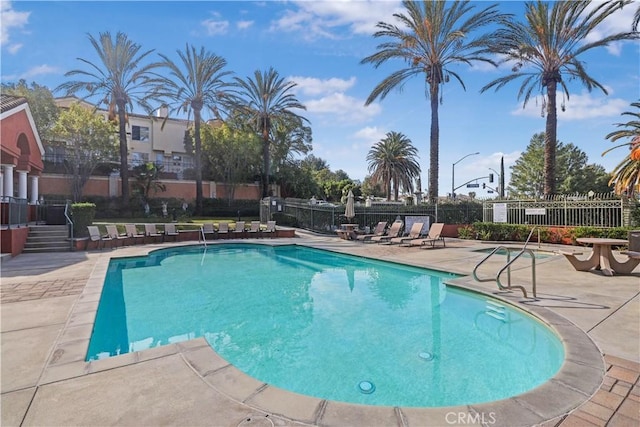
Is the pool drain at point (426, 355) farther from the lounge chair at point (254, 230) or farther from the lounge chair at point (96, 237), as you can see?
the lounge chair at point (254, 230)

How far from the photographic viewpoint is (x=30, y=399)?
9.94 ft

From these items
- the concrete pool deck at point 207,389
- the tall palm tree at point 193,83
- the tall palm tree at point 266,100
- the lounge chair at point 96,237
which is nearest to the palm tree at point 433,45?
the tall palm tree at point 266,100

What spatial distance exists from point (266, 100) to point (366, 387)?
95.8 ft

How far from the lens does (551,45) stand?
56.7ft

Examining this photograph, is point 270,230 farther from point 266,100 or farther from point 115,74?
point 115,74

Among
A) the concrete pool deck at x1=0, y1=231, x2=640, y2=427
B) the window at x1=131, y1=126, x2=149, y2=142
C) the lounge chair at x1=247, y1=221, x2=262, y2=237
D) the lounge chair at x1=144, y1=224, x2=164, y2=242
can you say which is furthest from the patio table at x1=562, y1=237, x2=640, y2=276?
the window at x1=131, y1=126, x2=149, y2=142

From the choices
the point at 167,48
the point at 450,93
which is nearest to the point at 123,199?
the point at 167,48

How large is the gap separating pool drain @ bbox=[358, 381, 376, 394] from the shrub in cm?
1608

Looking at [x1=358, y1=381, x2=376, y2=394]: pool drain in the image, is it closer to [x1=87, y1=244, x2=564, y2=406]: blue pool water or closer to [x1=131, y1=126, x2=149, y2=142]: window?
[x1=87, y1=244, x2=564, y2=406]: blue pool water

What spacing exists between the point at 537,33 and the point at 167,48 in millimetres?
25674

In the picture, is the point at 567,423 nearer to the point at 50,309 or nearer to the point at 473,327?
the point at 473,327

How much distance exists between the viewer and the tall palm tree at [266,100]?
2934 centimetres

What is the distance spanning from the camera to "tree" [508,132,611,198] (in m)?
42.9

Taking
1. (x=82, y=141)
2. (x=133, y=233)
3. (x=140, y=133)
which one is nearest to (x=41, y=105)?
(x=82, y=141)
